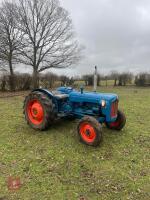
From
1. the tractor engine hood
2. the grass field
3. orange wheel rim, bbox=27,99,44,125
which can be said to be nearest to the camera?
the grass field

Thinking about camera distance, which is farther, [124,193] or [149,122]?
[149,122]

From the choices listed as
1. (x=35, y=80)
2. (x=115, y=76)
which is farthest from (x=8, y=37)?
(x=115, y=76)

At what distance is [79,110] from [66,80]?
19220mm

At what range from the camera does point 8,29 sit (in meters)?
21.4

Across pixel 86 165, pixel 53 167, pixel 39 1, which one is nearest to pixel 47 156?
pixel 53 167

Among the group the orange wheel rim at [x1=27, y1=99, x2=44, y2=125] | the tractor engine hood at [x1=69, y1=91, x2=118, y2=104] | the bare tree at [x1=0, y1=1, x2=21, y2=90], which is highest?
the bare tree at [x1=0, y1=1, x2=21, y2=90]

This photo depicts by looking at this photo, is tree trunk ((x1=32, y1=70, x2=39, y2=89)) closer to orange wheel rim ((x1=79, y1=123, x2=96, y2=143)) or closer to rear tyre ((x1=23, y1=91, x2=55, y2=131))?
rear tyre ((x1=23, y1=91, x2=55, y2=131))

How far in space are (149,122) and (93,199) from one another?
5.03 metres

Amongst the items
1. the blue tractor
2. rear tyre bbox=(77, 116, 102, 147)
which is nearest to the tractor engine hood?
the blue tractor

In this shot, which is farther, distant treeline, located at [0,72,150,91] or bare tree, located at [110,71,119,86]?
bare tree, located at [110,71,119,86]

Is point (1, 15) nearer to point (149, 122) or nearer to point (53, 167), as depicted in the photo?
point (149, 122)

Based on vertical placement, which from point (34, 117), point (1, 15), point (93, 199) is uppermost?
point (1, 15)

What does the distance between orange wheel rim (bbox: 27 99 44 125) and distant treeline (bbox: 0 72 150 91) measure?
5.17 ft

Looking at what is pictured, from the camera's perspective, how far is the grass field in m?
3.90
